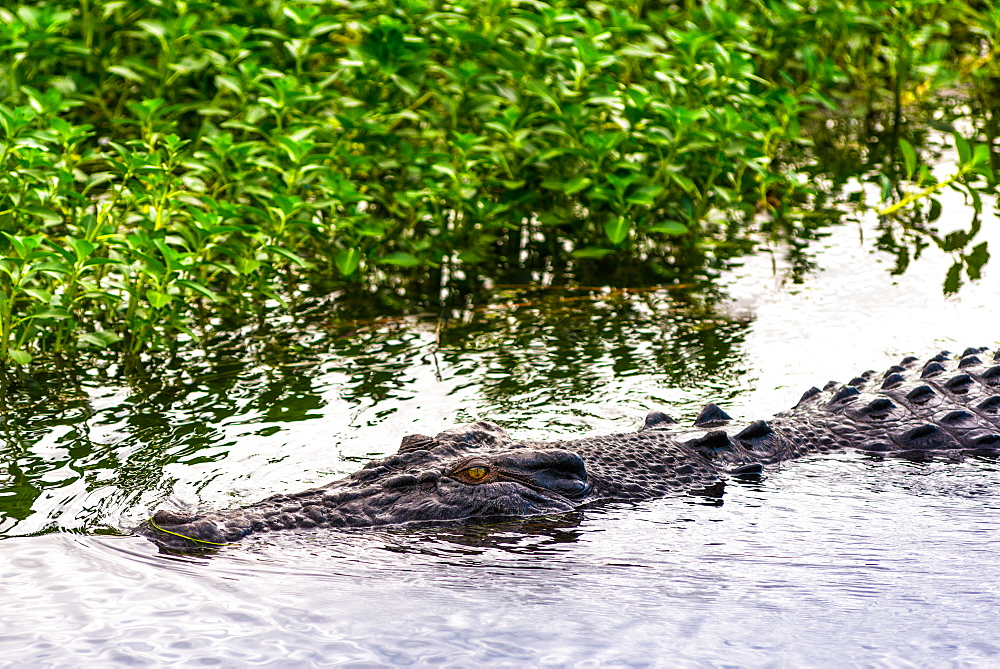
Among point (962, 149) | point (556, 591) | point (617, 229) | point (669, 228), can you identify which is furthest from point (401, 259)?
point (962, 149)

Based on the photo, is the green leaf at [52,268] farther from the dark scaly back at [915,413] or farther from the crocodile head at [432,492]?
the dark scaly back at [915,413]

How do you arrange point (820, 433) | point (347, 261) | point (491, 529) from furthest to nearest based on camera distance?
point (347, 261), point (820, 433), point (491, 529)

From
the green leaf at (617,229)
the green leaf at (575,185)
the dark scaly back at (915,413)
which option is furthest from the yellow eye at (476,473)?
the green leaf at (575,185)

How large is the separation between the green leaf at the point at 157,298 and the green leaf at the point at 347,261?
1.04 m

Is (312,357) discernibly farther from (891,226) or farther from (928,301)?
(891,226)

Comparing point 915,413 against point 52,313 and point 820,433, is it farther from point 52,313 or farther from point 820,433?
point 52,313

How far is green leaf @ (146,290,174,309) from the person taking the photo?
5.20 meters

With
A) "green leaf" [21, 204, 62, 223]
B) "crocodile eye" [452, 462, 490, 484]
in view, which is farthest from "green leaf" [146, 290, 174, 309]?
"crocodile eye" [452, 462, 490, 484]

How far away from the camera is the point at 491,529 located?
3912 mm

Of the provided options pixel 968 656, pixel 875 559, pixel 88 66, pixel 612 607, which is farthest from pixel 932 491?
pixel 88 66

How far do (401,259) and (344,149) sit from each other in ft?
3.51

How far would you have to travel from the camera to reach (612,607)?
3473 millimetres

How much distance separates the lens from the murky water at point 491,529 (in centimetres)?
330

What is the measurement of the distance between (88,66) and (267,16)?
3.86 feet
